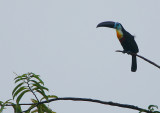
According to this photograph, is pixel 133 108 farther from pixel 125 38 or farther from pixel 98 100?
pixel 125 38

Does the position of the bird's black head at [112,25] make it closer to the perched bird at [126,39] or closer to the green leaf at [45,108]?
the perched bird at [126,39]

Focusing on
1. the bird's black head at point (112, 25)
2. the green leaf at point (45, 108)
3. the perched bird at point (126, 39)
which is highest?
the bird's black head at point (112, 25)

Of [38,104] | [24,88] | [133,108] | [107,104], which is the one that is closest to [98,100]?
[107,104]

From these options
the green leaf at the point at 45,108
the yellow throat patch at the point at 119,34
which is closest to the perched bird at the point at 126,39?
the yellow throat patch at the point at 119,34

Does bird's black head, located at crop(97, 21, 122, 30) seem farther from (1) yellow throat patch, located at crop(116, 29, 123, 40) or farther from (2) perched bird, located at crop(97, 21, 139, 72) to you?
(1) yellow throat patch, located at crop(116, 29, 123, 40)

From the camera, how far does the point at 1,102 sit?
2.53 metres

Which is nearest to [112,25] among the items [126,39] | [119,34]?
[119,34]

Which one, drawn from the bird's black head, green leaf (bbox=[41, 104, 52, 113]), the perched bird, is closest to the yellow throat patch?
the perched bird

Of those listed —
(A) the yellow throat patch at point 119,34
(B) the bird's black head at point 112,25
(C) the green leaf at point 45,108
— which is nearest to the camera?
(C) the green leaf at point 45,108

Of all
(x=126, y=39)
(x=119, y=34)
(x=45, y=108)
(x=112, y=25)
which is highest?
(x=112, y=25)

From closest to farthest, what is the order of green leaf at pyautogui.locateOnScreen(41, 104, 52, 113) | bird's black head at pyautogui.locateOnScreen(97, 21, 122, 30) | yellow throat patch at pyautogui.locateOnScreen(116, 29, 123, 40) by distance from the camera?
green leaf at pyautogui.locateOnScreen(41, 104, 52, 113) → bird's black head at pyautogui.locateOnScreen(97, 21, 122, 30) → yellow throat patch at pyautogui.locateOnScreen(116, 29, 123, 40)

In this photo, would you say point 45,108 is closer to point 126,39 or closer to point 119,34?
point 126,39

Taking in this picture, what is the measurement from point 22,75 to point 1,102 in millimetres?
344

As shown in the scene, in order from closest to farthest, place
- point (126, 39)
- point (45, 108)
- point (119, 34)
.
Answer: point (45, 108), point (126, 39), point (119, 34)
